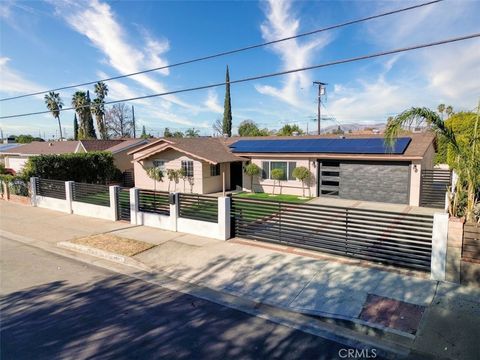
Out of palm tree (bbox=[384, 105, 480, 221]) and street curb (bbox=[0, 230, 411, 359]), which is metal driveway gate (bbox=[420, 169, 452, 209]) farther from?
street curb (bbox=[0, 230, 411, 359])

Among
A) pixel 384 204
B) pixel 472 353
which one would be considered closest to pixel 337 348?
pixel 472 353

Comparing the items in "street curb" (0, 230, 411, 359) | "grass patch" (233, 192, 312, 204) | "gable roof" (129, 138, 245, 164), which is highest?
"gable roof" (129, 138, 245, 164)

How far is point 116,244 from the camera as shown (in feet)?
31.1

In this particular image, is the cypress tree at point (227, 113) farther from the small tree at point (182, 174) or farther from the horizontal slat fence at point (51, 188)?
the horizontal slat fence at point (51, 188)

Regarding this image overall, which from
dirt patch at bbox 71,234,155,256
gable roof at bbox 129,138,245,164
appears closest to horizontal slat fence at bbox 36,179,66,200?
dirt patch at bbox 71,234,155,256

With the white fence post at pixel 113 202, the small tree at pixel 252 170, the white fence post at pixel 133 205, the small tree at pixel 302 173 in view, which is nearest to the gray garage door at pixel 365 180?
the small tree at pixel 302 173

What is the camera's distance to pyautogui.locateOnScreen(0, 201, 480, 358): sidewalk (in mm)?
5105

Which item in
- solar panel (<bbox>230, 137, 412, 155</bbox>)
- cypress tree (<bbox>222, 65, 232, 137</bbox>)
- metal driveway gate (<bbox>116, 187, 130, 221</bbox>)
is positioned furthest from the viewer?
cypress tree (<bbox>222, 65, 232, 137</bbox>)

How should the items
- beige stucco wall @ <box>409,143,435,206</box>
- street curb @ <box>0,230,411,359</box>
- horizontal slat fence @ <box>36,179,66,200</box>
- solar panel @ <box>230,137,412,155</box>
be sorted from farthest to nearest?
1. solar panel @ <box>230,137,412,155</box>
2. beige stucco wall @ <box>409,143,435,206</box>
3. horizontal slat fence @ <box>36,179,66,200</box>
4. street curb @ <box>0,230,411,359</box>

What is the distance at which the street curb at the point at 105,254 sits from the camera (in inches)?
319

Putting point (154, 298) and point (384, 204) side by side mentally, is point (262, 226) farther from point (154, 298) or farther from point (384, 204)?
point (384, 204)

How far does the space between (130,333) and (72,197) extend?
11221mm

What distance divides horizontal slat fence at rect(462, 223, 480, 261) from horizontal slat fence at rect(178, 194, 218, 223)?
6.29m

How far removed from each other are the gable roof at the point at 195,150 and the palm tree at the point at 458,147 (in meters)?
12.3
